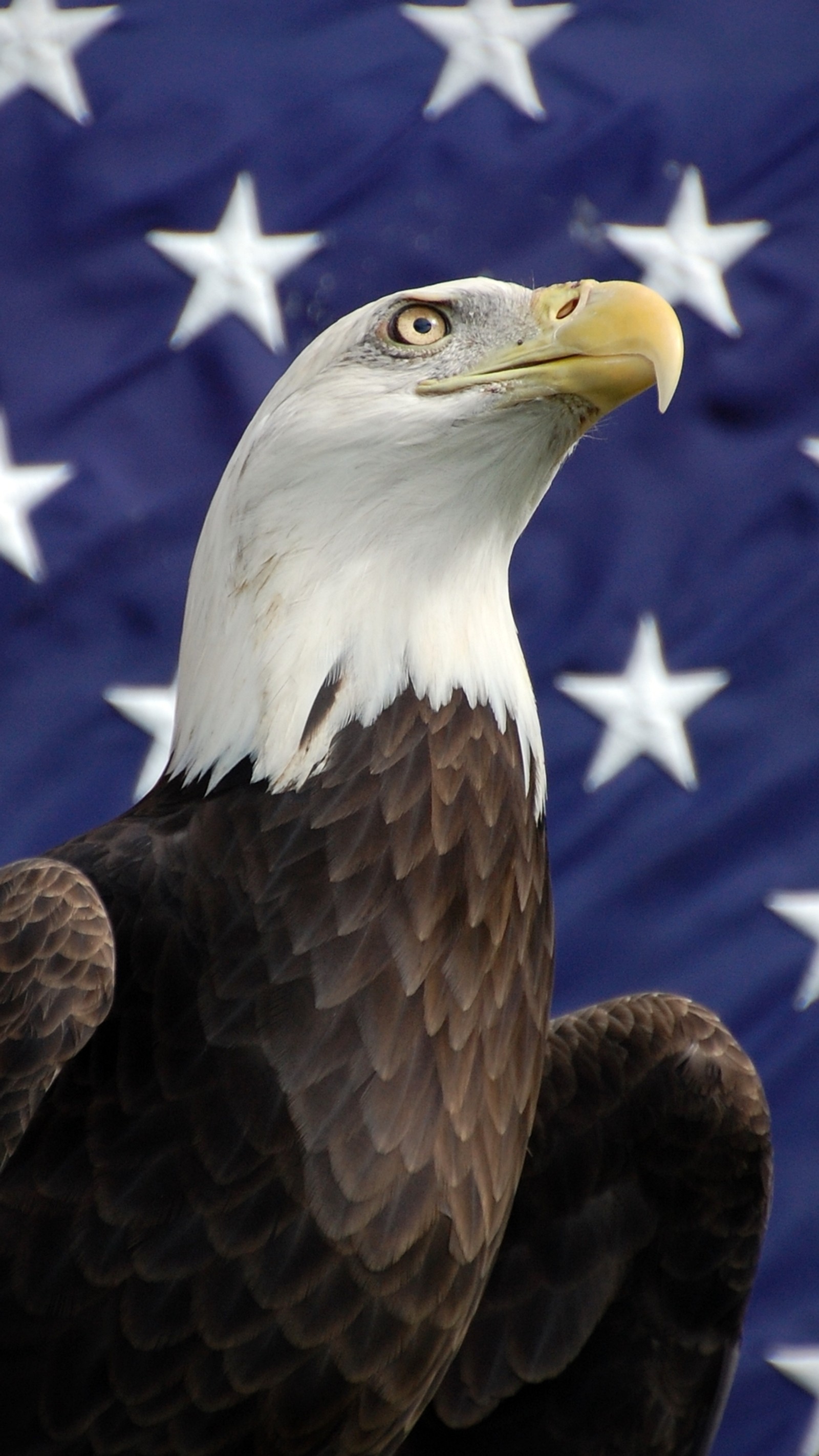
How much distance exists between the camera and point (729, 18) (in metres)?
2.29

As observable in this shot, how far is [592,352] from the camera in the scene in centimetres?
122

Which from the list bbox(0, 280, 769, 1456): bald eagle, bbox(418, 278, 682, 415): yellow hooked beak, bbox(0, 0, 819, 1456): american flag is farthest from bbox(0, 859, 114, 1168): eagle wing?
bbox(0, 0, 819, 1456): american flag

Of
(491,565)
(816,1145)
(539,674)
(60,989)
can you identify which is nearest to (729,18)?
(539,674)

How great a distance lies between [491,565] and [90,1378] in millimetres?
797

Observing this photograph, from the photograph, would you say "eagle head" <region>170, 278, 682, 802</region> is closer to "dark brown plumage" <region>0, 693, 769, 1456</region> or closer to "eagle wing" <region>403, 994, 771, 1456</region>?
"dark brown plumage" <region>0, 693, 769, 1456</region>

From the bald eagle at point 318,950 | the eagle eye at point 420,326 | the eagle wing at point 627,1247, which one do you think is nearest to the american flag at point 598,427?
the eagle wing at point 627,1247

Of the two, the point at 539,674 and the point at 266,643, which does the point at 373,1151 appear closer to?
the point at 266,643

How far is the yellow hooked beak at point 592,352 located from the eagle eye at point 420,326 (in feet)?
0.17

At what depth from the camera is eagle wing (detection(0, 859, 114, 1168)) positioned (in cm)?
111

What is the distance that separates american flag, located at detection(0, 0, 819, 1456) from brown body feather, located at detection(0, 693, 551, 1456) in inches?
38.3

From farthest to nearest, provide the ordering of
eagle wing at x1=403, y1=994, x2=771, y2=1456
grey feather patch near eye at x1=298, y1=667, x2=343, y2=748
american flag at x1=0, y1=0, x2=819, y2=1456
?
american flag at x1=0, y1=0, x2=819, y2=1456 → eagle wing at x1=403, y1=994, x2=771, y2=1456 → grey feather patch near eye at x1=298, y1=667, x2=343, y2=748

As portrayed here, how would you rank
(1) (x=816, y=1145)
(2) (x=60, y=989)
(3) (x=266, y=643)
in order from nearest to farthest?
1. (2) (x=60, y=989)
2. (3) (x=266, y=643)
3. (1) (x=816, y=1145)

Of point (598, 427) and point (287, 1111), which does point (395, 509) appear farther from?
point (598, 427)

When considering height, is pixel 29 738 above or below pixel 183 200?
below
